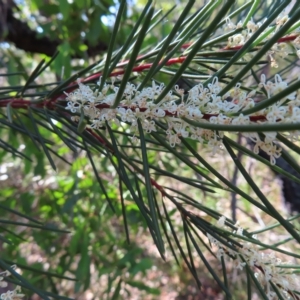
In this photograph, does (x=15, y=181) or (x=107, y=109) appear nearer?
(x=107, y=109)

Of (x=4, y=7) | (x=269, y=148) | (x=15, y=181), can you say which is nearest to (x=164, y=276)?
(x=15, y=181)

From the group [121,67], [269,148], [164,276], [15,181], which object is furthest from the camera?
[164,276]

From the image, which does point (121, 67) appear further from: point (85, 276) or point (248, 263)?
point (85, 276)

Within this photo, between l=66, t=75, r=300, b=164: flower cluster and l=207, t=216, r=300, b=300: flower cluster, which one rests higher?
l=66, t=75, r=300, b=164: flower cluster

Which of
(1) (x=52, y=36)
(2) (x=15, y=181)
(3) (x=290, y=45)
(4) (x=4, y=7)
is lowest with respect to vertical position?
(3) (x=290, y=45)

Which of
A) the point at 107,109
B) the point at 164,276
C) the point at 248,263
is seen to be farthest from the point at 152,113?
the point at 164,276

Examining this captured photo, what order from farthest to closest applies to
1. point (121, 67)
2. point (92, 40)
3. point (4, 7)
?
point (4, 7) < point (92, 40) < point (121, 67)

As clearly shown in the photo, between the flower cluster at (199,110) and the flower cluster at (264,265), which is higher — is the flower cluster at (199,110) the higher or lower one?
the higher one

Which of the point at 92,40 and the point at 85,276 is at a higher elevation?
the point at 92,40
